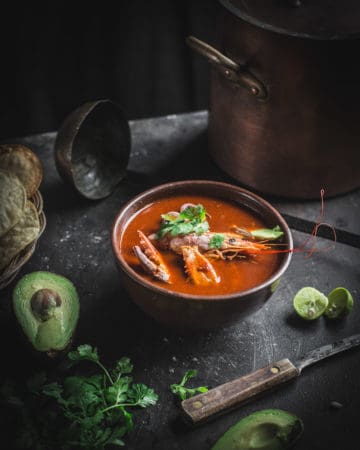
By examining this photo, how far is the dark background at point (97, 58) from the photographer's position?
3.12 m

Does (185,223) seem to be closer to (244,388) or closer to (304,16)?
(244,388)

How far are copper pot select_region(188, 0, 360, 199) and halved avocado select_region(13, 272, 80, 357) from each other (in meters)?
0.92

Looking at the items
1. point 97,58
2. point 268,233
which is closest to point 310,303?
point 268,233

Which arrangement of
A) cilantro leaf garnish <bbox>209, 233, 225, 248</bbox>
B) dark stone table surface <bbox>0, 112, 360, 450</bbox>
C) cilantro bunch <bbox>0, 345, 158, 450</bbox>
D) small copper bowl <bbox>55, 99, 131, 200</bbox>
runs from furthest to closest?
small copper bowl <bbox>55, 99, 131, 200</bbox> < cilantro leaf garnish <bbox>209, 233, 225, 248</bbox> < dark stone table surface <bbox>0, 112, 360, 450</bbox> < cilantro bunch <bbox>0, 345, 158, 450</bbox>

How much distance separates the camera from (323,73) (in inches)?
79.7

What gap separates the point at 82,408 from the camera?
5.48 feet

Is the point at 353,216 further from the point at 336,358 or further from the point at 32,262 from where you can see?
the point at 32,262

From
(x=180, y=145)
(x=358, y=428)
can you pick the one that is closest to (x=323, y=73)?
(x=180, y=145)

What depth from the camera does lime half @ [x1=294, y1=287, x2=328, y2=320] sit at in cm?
197

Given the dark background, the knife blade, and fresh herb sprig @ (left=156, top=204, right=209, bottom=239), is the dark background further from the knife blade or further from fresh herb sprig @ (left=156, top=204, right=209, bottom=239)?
the knife blade

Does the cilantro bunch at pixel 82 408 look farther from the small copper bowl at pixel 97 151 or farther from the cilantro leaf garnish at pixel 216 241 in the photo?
the small copper bowl at pixel 97 151

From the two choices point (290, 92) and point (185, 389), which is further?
point (290, 92)

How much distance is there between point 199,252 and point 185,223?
0.12 meters

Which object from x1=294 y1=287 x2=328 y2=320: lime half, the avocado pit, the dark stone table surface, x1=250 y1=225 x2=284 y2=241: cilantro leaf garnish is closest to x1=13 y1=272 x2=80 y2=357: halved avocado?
the avocado pit
